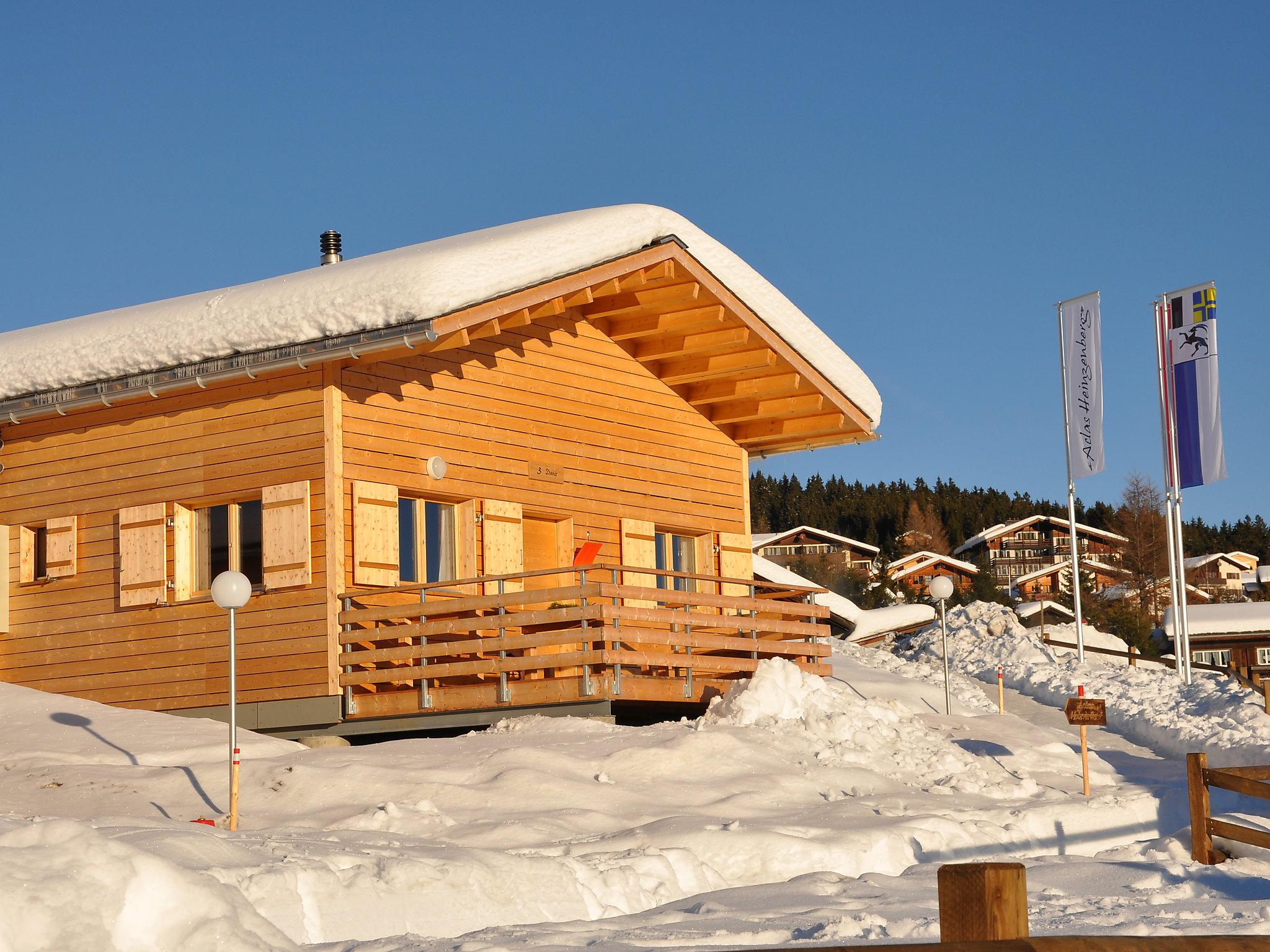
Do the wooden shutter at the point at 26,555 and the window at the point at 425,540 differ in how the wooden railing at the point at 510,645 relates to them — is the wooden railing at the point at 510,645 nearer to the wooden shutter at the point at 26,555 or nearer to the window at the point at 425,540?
the window at the point at 425,540

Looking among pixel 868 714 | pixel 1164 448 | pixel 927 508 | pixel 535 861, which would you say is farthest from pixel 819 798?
pixel 927 508

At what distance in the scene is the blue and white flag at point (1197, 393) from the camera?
24.1 m

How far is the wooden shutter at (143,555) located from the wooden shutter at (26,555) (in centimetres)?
142

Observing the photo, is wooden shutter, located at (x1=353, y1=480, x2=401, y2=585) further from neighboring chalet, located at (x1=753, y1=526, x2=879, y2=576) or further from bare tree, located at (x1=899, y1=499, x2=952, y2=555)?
bare tree, located at (x1=899, y1=499, x2=952, y2=555)

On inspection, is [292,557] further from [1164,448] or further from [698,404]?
[1164,448]

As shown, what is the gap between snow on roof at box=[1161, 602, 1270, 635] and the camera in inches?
1804

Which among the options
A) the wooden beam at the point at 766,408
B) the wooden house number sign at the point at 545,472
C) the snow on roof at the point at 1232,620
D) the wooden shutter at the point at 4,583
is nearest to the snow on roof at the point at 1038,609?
the snow on roof at the point at 1232,620

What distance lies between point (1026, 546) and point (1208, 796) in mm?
71571

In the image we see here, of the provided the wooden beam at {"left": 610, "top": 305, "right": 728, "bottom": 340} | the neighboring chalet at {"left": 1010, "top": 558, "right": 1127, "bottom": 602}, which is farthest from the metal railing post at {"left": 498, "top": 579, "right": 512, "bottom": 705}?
the neighboring chalet at {"left": 1010, "top": 558, "right": 1127, "bottom": 602}

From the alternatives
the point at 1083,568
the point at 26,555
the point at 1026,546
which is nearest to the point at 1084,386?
the point at 26,555

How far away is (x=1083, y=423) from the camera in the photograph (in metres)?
26.9

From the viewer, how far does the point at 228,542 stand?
50.4ft

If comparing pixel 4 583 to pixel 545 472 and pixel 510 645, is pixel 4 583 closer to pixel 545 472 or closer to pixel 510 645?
pixel 545 472

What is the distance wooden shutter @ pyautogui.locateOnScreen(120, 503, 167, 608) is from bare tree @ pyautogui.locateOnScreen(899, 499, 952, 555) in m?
60.7
